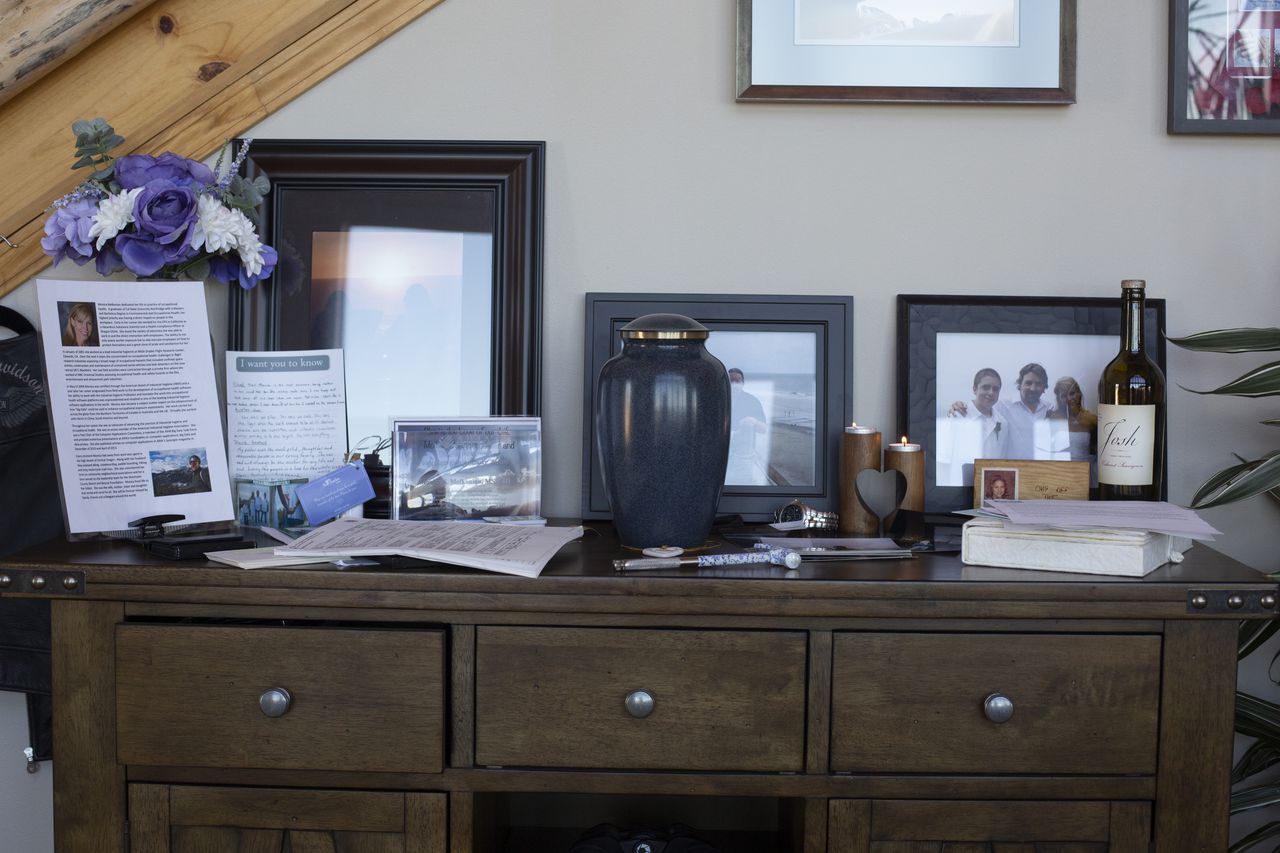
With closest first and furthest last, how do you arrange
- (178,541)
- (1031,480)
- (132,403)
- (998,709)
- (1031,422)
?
1. (998,709)
2. (178,541)
3. (132,403)
4. (1031,480)
5. (1031,422)

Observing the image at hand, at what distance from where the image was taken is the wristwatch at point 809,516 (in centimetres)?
162

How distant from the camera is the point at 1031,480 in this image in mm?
1607

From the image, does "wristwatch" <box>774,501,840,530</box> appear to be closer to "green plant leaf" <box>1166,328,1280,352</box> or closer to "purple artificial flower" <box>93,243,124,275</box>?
"green plant leaf" <box>1166,328,1280,352</box>

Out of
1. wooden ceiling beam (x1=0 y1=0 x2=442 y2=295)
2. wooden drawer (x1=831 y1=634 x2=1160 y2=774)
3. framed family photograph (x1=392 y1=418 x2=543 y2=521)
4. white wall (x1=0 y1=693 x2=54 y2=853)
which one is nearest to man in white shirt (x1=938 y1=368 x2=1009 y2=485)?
wooden drawer (x1=831 y1=634 x2=1160 y2=774)

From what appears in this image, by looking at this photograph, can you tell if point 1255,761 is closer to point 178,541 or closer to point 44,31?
point 178,541

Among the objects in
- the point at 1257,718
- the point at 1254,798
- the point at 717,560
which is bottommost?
the point at 1254,798

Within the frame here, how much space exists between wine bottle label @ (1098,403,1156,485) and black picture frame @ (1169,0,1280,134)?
537 mm

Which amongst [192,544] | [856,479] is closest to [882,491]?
[856,479]

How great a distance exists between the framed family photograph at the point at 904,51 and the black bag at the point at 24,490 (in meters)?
1.29

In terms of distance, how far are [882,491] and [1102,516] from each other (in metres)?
0.34

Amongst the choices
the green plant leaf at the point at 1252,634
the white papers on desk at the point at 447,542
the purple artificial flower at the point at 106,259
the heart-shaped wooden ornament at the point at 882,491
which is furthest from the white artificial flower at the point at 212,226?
the green plant leaf at the point at 1252,634

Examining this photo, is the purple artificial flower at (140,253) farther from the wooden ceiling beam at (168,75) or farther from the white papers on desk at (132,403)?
the wooden ceiling beam at (168,75)

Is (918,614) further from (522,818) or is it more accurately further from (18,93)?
(18,93)

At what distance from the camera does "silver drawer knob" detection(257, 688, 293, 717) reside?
129 cm
